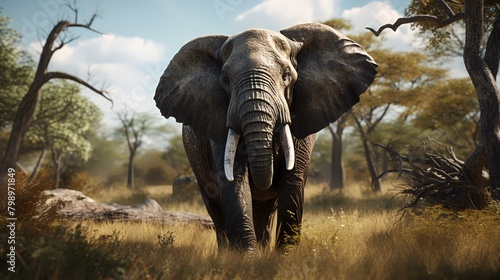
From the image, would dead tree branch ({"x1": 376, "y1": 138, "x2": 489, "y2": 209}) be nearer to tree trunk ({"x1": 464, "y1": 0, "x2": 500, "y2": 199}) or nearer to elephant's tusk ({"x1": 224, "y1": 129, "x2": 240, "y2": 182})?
tree trunk ({"x1": 464, "y1": 0, "x2": 500, "y2": 199})

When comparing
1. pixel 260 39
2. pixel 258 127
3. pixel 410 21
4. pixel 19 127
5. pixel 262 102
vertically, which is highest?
pixel 410 21

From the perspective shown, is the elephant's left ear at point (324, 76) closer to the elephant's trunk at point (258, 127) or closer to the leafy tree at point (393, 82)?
the elephant's trunk at point (258, 127)

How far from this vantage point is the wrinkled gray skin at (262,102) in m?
4.47

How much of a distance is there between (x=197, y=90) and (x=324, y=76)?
139 cm

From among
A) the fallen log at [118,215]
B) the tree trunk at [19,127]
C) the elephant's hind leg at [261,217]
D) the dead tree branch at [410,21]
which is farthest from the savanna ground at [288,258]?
the tree trunk at [19,127]

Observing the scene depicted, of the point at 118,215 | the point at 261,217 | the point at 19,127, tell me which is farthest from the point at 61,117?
the point at 261,217

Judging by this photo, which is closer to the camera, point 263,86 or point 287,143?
point 263,86

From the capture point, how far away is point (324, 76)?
5.29m

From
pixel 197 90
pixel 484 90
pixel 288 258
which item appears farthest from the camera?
pixel 484 90

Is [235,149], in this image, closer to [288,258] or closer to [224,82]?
[224,82]

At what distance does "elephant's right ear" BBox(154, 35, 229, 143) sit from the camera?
16.8 ft

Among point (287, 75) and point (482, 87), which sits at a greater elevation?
point (482, 87)

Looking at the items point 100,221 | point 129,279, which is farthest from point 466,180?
point 100,221

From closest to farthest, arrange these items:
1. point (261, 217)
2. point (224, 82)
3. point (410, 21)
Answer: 1. point (224, 82)
2. point (261, 217)
3. point (410, 21)
